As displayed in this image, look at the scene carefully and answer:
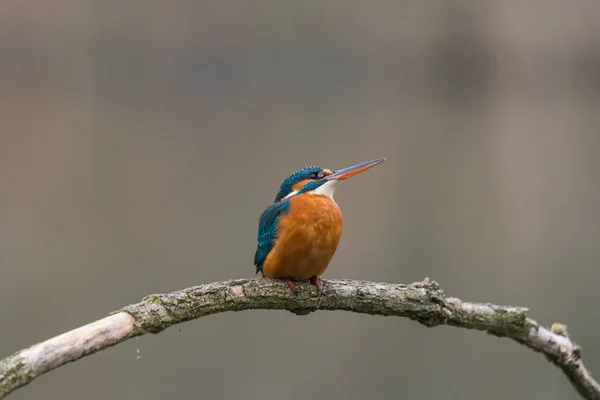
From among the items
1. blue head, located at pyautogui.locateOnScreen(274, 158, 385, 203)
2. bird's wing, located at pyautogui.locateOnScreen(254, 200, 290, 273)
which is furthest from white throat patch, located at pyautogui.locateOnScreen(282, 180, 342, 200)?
bird's wing, located at pyautogui.locateOnScreen(254, 200, 290, 273)

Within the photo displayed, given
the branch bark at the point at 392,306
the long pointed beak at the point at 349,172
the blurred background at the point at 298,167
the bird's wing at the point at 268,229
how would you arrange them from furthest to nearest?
1. the blurred background at the point at 298,167
2. the long pointed beak at the point at 349,172
3. the bird's wing at the point at 268,229
4. the branch bark at the point at 392,306

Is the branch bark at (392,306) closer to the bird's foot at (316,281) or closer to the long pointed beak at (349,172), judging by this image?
the bird's foot at (316,281)

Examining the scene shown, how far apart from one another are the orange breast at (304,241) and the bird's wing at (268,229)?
2 centimetres

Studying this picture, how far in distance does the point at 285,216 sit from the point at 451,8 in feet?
10.6

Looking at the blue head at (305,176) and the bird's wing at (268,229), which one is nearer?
the bird's wing at (268,229)

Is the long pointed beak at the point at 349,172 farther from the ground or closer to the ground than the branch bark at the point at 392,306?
farther from the ground

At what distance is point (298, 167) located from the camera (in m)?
4.42

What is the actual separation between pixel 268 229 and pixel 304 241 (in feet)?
0.47

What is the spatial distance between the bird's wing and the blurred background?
2009 mm

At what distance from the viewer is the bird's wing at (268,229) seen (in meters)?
1.93

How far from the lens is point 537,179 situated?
15.8 feet

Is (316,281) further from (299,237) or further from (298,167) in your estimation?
(298,167)

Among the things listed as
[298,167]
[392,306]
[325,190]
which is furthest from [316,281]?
[298,167]

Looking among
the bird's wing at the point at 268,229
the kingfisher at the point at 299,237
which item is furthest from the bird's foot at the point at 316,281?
the bird's wing at the point at 268,229
